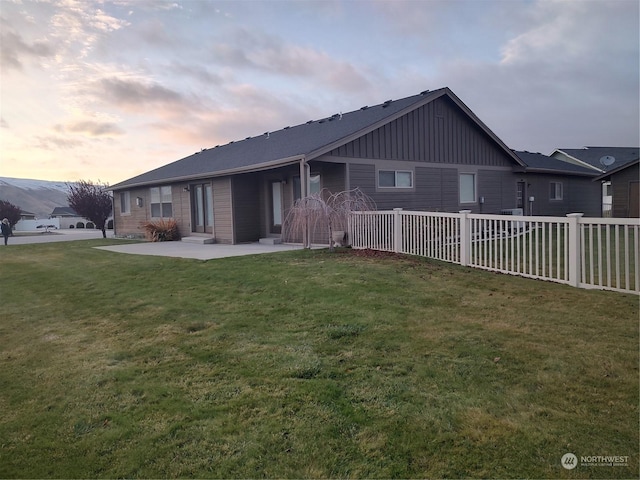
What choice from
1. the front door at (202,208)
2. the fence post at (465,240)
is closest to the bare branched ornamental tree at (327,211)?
the fence post at (465,240)

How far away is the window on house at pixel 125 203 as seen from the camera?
22.3 meters

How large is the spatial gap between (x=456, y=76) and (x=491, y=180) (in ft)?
16.4

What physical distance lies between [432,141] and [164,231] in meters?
10.9

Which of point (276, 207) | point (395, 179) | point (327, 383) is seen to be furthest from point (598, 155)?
point (327, 383)

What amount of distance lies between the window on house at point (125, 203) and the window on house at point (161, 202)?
3.08 m

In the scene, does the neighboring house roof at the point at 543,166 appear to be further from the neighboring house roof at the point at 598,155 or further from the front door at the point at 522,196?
the neighboring house roof at the point at 598,155

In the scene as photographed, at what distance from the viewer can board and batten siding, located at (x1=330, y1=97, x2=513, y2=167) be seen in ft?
42.5

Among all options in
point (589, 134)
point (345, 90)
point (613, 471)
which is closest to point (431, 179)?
point (345, 90)

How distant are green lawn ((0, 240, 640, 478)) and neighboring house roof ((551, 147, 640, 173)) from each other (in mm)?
33847

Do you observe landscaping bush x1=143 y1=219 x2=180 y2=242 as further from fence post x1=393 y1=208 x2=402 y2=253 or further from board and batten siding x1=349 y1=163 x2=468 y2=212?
fence post x1=393 y1=208 x2=402 y2=253

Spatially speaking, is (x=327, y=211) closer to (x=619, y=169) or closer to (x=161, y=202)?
(x=161, y=202)

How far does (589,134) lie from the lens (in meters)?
35.2

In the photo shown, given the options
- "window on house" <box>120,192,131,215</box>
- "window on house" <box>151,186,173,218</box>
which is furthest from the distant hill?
"window on house" <box>151,186,173,218</box>

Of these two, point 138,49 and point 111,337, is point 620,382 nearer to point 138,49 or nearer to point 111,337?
point 111,337
